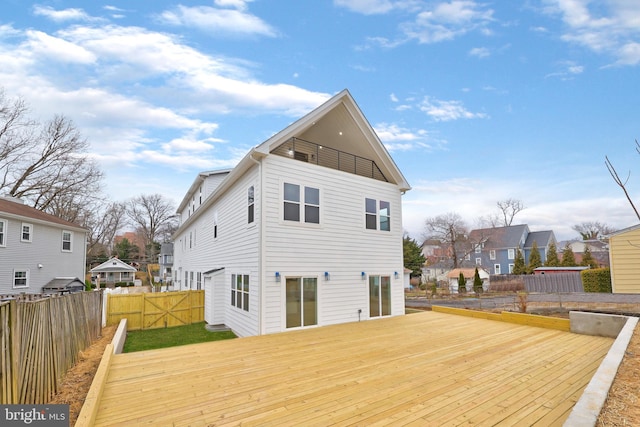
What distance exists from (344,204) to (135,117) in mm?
12852

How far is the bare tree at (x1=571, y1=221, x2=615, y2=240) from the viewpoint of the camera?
43938 mm

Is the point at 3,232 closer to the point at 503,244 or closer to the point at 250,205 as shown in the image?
the point at 250,205

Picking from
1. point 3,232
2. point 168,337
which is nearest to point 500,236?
point 168,337

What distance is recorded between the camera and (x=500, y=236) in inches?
1655

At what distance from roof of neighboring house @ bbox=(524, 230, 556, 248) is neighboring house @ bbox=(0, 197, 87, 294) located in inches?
1866

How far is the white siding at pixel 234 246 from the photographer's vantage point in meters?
8.77

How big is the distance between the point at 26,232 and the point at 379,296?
19.7 metres

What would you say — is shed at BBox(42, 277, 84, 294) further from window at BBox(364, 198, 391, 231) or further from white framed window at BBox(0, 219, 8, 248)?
window at BBox(364, 198, 391, 231)

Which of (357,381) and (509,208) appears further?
(509,208)

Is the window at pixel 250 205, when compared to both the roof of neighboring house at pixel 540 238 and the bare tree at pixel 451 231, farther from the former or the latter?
the roof of neighboring house at pixel 540 238

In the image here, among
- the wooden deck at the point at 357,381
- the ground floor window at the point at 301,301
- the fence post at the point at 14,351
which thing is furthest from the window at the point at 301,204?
the fence post at the point at 14,351

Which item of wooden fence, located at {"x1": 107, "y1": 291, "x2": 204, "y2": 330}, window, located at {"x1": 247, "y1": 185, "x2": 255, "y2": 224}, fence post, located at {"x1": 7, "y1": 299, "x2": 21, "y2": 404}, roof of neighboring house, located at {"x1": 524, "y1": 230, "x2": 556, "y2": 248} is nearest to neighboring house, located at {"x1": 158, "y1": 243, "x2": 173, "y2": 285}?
wooden fence, located at {"x1": 107, "y1": 291, "x2": 204, "y2": 330}

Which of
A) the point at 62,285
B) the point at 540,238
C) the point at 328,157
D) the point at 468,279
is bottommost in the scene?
the point at 468,279

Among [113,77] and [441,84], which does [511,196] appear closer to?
[441,84]
